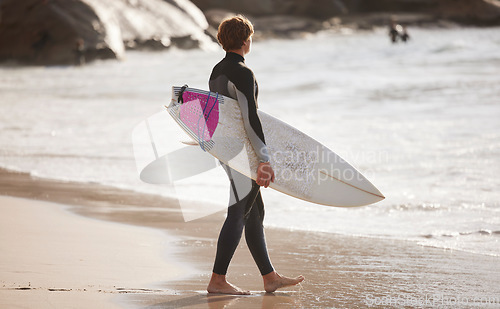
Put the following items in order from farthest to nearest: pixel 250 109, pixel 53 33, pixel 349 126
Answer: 1. pixel 53 33
2. pixel 349 126
3. pixel 250 109

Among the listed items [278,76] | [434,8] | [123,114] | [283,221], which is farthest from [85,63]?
[434,8]

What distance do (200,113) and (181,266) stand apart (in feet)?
3.20

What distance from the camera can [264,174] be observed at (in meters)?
3.21

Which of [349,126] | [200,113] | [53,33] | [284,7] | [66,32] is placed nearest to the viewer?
[200,113]

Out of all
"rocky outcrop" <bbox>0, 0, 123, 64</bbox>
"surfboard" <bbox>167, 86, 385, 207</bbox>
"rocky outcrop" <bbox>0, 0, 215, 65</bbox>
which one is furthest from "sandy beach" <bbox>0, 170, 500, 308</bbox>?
"rocky outcrop" <bbox>0, 0, 123, 64</bbox>

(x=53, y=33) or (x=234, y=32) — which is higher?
(x=53, y=33)

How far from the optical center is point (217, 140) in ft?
11.0

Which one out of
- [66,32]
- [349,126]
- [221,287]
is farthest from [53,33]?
[221,287]

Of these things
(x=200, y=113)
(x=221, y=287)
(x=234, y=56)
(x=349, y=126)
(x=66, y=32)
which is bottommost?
(x=221, y=287)

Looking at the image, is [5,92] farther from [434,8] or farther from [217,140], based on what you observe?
[434,8]

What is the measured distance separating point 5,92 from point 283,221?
39.8ft

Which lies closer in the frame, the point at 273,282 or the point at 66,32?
the point at 273,282

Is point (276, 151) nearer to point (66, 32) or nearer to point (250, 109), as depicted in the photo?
point (250, 109)

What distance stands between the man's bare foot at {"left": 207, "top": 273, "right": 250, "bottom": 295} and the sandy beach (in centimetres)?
6
